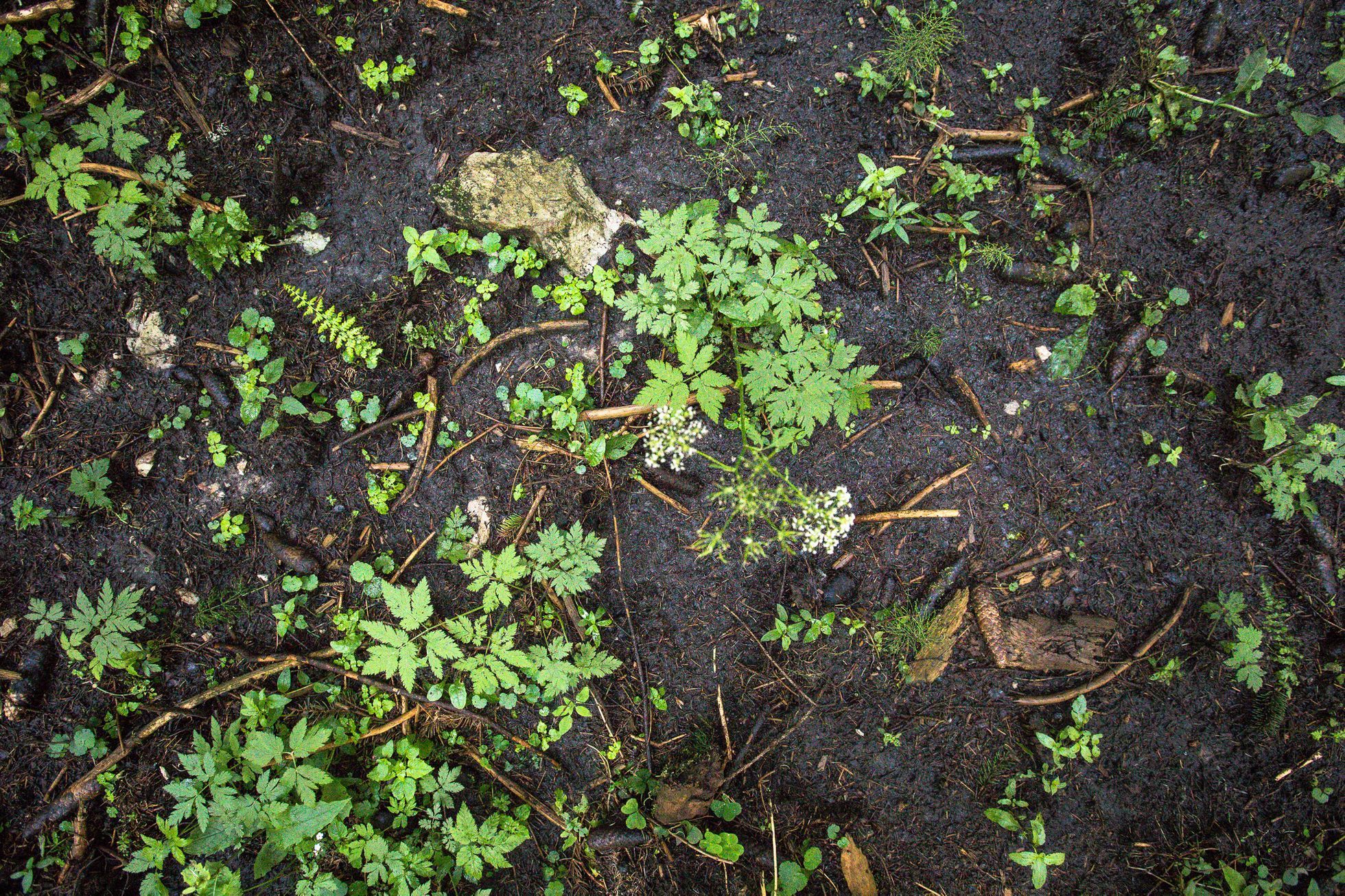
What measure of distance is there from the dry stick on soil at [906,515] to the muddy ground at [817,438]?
2.9 inches

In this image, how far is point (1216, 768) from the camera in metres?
3.60

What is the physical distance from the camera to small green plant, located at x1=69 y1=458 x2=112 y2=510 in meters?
3.61

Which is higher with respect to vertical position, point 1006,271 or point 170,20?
point 170,20

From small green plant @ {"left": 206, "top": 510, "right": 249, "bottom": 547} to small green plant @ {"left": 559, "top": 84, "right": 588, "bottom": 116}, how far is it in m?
2.88

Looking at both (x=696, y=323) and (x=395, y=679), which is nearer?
(x=696, y=323)

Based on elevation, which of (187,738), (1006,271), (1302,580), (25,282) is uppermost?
(1006,271)

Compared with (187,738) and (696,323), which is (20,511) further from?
(696,323)

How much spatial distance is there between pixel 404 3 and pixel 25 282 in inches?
102

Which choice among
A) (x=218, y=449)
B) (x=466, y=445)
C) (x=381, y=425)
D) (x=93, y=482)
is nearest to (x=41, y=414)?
(x=93, y=482)

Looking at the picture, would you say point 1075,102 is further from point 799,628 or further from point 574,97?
point 799,628

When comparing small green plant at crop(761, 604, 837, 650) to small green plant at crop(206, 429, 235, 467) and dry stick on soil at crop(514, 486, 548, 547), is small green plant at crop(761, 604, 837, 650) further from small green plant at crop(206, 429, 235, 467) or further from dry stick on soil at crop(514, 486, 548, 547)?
small green plant at crop(206, 429, 235, 467)

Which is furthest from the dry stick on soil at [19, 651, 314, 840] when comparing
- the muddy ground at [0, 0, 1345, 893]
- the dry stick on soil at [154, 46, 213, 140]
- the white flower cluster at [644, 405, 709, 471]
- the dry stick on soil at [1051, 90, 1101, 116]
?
the dry stick on soil at [1051, 90, 1101, 116]

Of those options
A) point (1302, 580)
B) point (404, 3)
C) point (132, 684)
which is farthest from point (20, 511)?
point (1302, 580)

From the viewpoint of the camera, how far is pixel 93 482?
363 cm
